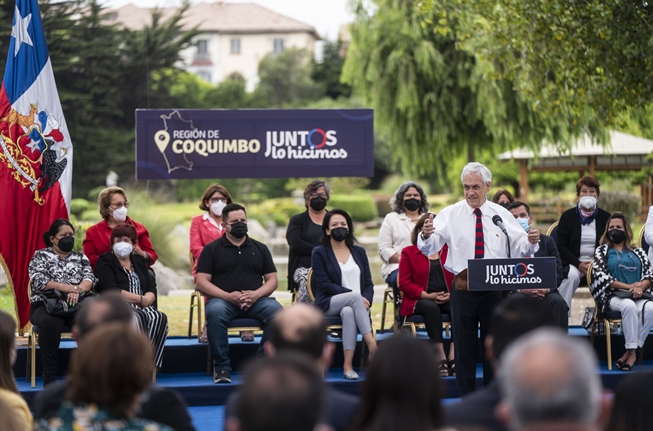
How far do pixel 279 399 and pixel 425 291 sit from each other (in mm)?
6207

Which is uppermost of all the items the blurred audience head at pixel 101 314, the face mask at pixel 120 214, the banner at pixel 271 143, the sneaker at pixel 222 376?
the banner at pixel 271 143

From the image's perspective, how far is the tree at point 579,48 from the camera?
9797 mm

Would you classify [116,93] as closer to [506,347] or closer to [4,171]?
[4,171]

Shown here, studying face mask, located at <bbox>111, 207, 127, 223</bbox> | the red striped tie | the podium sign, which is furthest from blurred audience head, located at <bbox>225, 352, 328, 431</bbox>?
face mask, located at <bbox>111, 207, 127, 223</bbox>

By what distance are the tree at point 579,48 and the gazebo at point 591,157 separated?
10271 mm

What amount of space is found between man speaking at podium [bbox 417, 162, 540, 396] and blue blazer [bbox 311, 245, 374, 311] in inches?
55.2

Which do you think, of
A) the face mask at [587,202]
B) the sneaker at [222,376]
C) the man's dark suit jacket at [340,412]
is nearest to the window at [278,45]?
the face mask at [587,202]

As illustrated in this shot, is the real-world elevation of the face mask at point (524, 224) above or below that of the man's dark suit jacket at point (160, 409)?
above

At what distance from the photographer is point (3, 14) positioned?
25828mm

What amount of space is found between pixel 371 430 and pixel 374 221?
29.3 metres

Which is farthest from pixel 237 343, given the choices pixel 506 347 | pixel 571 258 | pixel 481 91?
pixel 481 91

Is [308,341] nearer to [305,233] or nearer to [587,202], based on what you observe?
[305,233]

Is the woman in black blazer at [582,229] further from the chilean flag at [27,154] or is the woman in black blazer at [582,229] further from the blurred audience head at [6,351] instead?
the blurred audience head at [6,351]

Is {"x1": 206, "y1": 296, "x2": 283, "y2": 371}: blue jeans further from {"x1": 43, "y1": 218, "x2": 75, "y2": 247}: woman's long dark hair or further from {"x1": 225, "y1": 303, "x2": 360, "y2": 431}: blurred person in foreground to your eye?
{"x1": 225, "y1": 303, "x2": 360, "y2": 431}: blurred person in foreground
